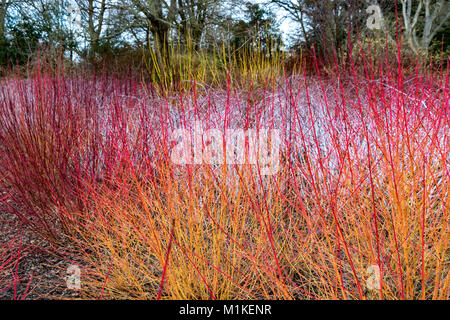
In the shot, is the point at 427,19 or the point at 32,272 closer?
the point at 32,272

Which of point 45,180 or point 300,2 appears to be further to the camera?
point 300,2

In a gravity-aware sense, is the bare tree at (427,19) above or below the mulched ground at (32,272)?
above

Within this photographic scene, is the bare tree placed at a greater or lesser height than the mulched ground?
greater

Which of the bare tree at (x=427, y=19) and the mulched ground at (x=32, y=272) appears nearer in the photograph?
the mulched ground at (x=32, y=272)

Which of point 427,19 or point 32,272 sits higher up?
point 427,19

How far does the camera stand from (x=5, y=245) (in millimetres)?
2018

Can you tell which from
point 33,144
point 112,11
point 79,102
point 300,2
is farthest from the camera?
point 112,11

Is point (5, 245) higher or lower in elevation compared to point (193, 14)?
lower

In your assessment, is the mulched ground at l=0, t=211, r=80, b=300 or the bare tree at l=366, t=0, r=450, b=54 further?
the bare tree at l=366, t=0, r=450, b=54
